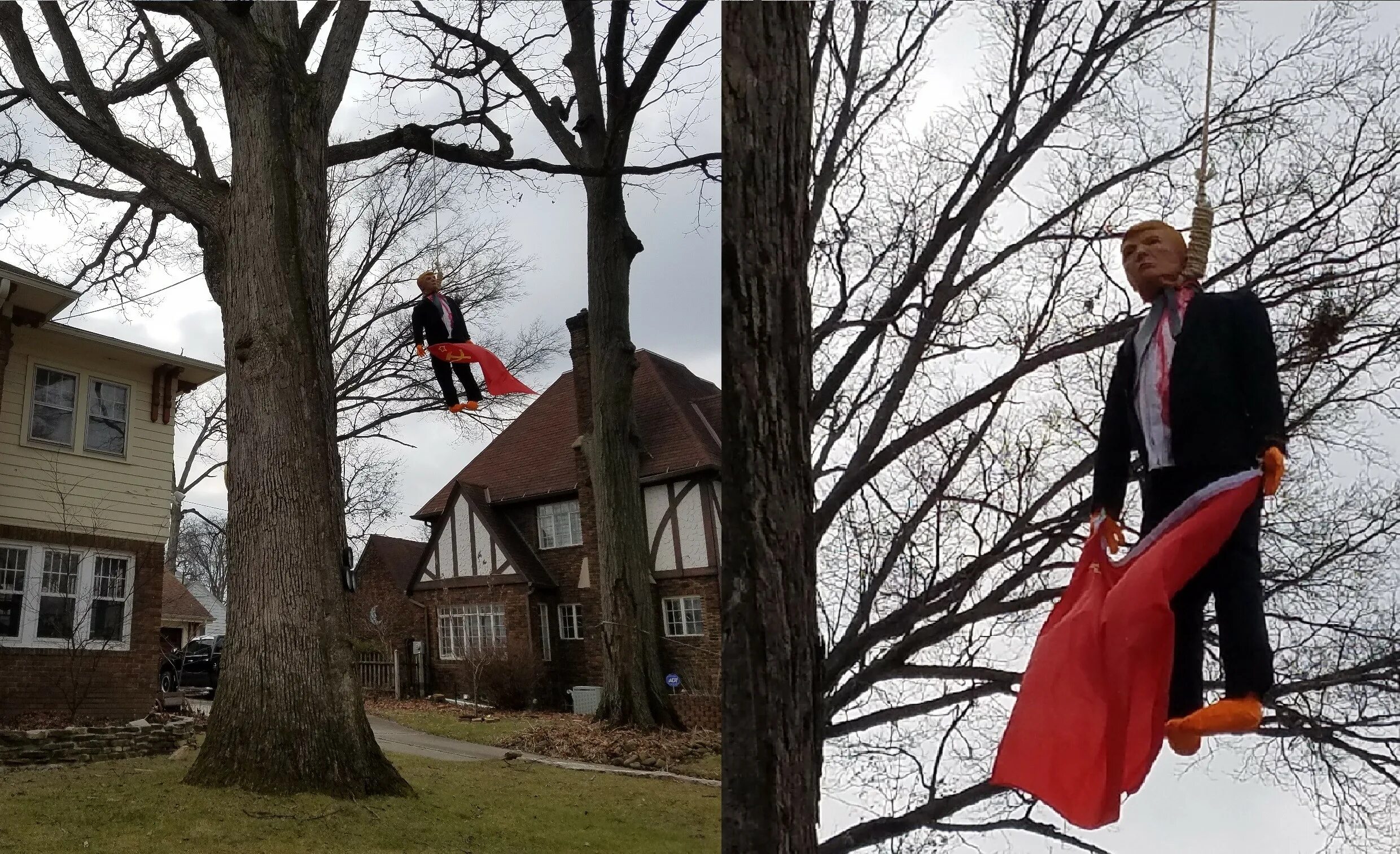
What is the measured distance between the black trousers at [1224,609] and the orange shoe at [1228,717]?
0.10 ft

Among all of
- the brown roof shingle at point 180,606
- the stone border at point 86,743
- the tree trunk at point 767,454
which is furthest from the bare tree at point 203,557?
the tree trunk at point 767,454

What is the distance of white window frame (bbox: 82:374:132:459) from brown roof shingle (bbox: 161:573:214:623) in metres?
15.7

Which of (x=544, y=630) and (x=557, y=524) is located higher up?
(x=557, y=524)

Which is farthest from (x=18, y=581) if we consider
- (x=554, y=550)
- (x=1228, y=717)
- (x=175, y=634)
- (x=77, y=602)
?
(x=175, y=634)

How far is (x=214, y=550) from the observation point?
3794 cm

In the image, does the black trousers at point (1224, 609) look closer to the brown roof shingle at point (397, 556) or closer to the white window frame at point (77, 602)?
the white window frame at point (77, 602)

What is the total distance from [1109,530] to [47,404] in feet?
49.0

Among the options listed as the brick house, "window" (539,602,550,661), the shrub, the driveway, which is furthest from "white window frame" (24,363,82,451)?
the brick house

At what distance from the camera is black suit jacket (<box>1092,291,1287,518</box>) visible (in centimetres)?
244

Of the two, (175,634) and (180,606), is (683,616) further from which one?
(175,634)

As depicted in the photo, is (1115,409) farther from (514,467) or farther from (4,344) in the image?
(514,467)

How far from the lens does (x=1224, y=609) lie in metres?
2.44

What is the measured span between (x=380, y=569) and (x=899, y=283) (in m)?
24.5

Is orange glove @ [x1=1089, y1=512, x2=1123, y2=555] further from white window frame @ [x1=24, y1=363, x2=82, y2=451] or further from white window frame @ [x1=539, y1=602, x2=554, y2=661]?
white window frame @ [x1=539, y1=602, x2=554, y2=661]
